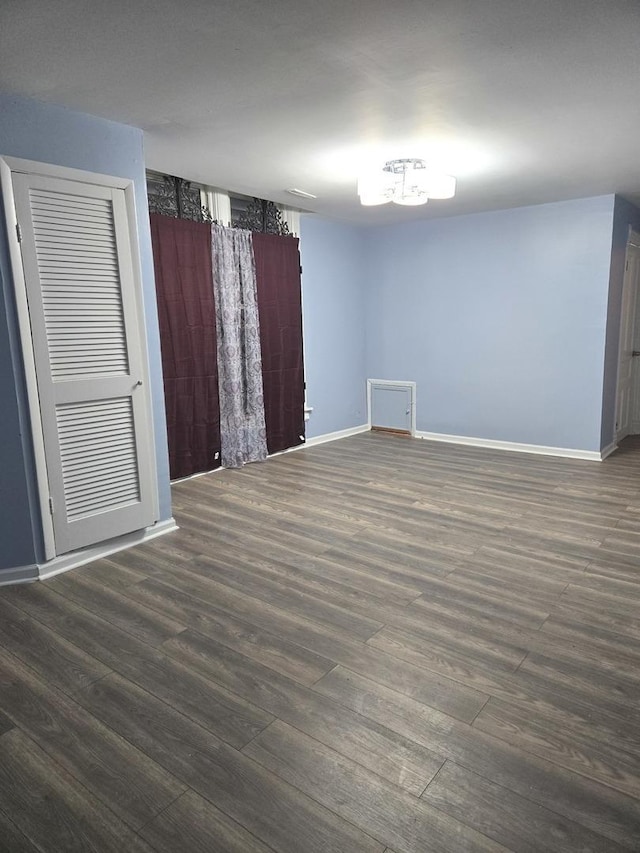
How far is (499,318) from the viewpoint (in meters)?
5.51

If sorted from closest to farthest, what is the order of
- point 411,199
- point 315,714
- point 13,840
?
point 13,840, point 315,714, point 411,199

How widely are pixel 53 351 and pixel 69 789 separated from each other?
80.0 inches

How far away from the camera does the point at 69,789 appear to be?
1591mm

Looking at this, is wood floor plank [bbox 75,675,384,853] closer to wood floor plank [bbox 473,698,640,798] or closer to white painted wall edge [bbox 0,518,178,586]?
wood floor plank [bbox 473,698,640,798]

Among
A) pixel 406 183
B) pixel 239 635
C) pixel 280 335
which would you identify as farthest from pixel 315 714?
pixel 280 335

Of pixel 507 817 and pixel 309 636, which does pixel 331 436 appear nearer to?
pixel 309 636

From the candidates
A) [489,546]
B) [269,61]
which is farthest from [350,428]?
[269,61]

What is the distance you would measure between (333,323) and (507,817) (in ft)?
16.8

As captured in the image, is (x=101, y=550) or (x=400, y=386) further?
(x=400, y=386)

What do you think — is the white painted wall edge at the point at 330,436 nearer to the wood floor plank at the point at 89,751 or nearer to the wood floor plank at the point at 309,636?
the wood floor plank at the point at 309,636

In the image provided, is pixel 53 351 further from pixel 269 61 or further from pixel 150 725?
pixel 150 725

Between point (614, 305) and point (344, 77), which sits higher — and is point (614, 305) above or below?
below

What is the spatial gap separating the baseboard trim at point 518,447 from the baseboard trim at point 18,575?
170 inches

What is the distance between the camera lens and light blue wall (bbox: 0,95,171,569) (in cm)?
267
